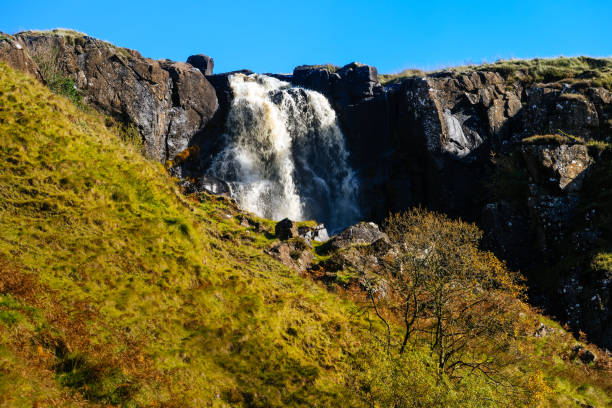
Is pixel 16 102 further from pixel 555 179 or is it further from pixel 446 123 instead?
pixel 446 123

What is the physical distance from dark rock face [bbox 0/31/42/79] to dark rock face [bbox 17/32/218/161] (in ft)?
9.45

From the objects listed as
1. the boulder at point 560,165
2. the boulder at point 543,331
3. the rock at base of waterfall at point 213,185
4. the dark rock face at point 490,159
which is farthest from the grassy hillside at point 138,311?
the rock at base of waterfall at point 213,185

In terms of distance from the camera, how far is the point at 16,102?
43.7ft

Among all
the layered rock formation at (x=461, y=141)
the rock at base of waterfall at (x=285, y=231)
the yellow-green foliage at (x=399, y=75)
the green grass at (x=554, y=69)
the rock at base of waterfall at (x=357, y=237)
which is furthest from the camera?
the yellow-green foliage at (x=399, y=75)

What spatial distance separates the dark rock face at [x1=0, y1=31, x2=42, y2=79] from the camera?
2978 centimetres

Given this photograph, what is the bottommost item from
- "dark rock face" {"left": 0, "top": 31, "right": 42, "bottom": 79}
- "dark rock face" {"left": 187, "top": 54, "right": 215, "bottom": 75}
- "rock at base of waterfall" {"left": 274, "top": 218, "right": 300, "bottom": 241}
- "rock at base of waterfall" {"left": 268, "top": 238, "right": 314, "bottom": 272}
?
"rock at base of waterfall" {"left": 268, "top": 238, "right": 314, "bottom": 272}

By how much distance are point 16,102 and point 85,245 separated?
22.8 ft

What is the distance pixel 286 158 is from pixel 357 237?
19.6 m

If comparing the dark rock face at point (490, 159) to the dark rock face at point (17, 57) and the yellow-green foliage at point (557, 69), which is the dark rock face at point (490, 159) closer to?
the yellow-green foliage at point (557, 69)

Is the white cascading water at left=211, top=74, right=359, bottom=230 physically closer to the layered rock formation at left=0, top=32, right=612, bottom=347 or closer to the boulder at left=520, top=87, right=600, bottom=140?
the layered rock formation at left=0, top=32, right=612, bottom=347

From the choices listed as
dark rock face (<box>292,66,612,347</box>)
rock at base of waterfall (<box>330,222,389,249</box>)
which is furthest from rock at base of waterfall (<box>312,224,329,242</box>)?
dark rock face (<box>292,66,612,347</box>)

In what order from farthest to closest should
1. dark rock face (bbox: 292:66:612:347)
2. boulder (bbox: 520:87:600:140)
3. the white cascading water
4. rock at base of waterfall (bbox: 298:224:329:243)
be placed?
1. the white cascading water
2. boulder (bbox: 520:87:600:140)
3. rock at base of waterfall (bbox: 298:224:329:243)
4. dark rock face (bbox: 292:66:612:347)

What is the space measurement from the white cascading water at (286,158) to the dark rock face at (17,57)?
19031mm

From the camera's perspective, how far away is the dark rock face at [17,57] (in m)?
29.8
